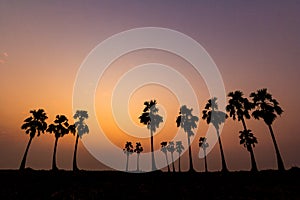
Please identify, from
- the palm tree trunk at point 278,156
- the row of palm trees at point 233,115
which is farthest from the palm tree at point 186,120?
the palm tree trunk at point 278,156

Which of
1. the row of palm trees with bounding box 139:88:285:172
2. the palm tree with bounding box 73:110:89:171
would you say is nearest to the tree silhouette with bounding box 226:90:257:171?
the row of palm trees with bounding box 139:88:285:172

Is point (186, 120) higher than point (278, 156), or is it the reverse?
point (186, 120)

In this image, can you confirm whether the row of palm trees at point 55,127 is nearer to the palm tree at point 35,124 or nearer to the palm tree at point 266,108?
the palm tree at point 35,124

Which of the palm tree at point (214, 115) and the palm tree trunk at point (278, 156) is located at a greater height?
the palm tree at point (214, 115)

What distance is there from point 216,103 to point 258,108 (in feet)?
32.8

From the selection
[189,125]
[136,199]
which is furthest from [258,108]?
[136,199]

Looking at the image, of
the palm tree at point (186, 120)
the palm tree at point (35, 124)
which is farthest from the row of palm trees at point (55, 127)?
the palm tree at point (186, 120)

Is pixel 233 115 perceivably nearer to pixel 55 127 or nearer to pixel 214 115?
pixel 214 115

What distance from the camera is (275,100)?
4200 centimetres

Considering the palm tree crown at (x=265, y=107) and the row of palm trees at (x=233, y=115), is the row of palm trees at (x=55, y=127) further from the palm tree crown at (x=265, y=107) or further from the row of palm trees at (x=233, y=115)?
the palm tree crown at (x=265, y=107)

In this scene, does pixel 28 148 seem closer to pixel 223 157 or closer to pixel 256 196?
pixel 223 157

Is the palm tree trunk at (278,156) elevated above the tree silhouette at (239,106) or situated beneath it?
situated beneath

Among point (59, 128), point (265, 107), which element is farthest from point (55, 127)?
point (265, 107)

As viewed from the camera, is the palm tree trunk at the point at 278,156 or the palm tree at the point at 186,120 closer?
the palm tree trunk at the point at 278,156
